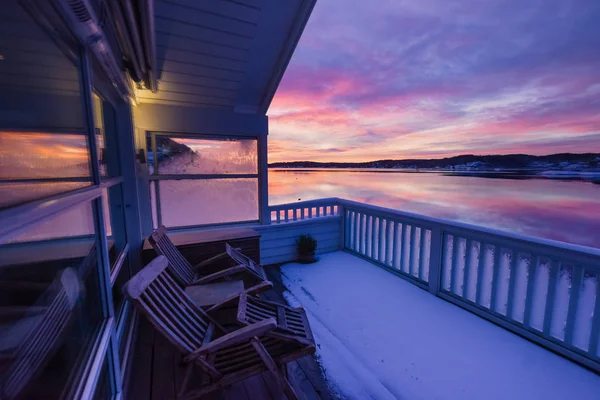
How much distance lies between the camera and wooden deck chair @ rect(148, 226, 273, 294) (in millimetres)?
2348

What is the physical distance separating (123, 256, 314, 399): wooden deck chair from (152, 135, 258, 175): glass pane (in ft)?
6.26

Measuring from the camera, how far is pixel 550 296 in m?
2.17

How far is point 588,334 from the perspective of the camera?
2.03 meters

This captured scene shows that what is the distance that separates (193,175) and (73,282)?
95.9 inches

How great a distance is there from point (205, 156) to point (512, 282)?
383cm

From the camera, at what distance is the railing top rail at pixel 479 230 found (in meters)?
1.97

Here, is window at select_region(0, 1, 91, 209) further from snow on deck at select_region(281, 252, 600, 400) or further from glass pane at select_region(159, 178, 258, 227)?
glass pane at select_region(159, 178, 258, 227)

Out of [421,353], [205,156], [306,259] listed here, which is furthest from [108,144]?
[421,353]

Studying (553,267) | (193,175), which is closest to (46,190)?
(193,175)

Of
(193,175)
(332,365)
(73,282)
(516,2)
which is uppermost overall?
(516,2)

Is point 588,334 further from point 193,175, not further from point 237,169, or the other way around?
point 193,175

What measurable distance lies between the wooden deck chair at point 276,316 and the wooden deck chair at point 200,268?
20 centimetres

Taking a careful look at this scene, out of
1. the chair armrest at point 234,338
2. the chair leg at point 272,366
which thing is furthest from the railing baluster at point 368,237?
the chair armrest at point 234,338

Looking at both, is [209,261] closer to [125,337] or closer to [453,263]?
[125,337]
